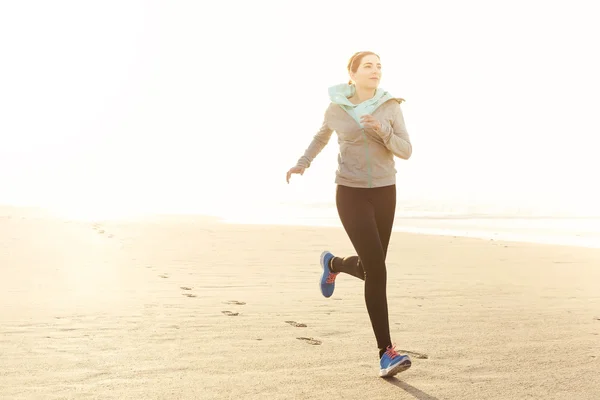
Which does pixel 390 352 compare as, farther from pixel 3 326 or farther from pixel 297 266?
pixel 297 266

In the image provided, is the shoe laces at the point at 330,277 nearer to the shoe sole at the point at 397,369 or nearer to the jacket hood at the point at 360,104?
the shoe sole at the point at 397,369

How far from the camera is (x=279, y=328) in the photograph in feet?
20.1

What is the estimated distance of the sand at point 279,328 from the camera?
4.38 m

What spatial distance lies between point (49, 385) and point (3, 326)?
6.61 feet

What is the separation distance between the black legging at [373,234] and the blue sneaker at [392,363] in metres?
0.07

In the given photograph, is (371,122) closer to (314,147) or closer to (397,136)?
(397,136)

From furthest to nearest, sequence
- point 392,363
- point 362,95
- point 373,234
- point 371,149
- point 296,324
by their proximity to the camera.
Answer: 1. point 296,324
2. point 362,95
3. point 371,149
4. point 373,234
5. point 392,363

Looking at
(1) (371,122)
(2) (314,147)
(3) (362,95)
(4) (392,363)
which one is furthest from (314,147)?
(4) (392,363)

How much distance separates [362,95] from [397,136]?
0.43 meters

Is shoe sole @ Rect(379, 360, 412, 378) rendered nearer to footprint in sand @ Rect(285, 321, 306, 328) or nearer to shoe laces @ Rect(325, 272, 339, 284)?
shoe laces @ Rect(325, 272, 339, 284)

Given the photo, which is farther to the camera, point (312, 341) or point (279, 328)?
point (279, 328)

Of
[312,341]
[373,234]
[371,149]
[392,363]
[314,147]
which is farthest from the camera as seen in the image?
[312,341]

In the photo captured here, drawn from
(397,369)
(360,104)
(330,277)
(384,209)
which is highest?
(360,104)

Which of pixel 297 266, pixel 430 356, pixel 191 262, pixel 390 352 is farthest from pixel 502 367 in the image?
pixel 191 262
